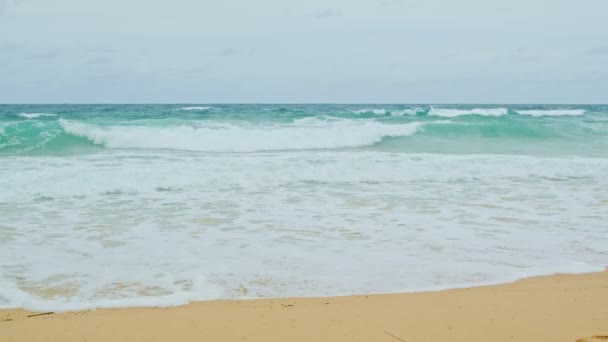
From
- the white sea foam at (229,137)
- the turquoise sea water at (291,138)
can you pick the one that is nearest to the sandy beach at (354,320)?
the turquoise sea water at (291,138)

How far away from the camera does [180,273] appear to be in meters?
4.90

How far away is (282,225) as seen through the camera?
6789 millimetres

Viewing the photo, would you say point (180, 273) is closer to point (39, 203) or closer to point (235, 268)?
point (235, 268)

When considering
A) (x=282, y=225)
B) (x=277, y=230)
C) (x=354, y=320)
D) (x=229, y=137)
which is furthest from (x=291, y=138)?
(x=354, y=320)

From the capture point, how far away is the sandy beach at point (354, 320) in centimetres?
342

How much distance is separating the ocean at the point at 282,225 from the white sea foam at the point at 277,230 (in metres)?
0.03

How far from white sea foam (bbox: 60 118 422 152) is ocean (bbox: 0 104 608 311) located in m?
Answer: 3.67

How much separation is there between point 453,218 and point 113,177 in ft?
19.6

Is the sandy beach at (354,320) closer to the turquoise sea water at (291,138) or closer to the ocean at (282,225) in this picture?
the ocean at (282,225)

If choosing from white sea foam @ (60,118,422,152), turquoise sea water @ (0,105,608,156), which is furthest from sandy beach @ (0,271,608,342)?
white sea foam @ (60,118,422,152)

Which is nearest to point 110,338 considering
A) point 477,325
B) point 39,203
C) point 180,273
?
point 180,273

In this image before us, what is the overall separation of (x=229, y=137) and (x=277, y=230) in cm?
1325

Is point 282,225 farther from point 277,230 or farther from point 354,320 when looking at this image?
point 354,320

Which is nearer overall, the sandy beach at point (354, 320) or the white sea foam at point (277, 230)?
the sandy beach at point (354, 320)
